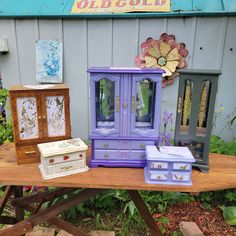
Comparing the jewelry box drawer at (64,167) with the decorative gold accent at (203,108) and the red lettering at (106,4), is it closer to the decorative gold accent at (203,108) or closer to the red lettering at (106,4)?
the decorative gold accent at (203,108)

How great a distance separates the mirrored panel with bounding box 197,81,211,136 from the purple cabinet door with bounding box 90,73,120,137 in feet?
1.44

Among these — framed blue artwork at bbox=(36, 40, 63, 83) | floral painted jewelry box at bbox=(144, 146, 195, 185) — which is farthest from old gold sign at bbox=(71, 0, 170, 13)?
floral painted jewelry box at bbox=(144, 146, 195, 185)

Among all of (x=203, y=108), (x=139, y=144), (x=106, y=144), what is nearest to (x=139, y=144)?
(x=139, y=144)

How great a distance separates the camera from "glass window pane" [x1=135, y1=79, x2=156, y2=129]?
1223 millimetres

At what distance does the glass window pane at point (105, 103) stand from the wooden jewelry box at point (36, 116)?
0.19 meters

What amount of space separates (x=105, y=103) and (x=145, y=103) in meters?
0.22

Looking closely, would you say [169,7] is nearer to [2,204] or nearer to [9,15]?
[9,15]

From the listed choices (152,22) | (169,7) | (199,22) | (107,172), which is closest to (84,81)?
(152,22)

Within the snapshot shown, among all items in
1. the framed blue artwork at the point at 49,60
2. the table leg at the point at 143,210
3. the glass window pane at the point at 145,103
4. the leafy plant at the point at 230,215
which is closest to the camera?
the glass window pane at the point at 145,103

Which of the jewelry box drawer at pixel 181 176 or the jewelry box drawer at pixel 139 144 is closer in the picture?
the jewelry box drawer at pixel 181 176

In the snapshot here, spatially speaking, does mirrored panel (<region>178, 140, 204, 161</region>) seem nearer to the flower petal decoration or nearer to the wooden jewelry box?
the wooden jewelry box

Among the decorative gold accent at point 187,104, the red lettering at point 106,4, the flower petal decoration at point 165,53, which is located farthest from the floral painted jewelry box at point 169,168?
the red lettering at point 106,4

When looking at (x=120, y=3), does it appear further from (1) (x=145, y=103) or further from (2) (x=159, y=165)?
(2) (x=159, y=165)

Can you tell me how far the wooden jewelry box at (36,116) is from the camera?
1249 mm
